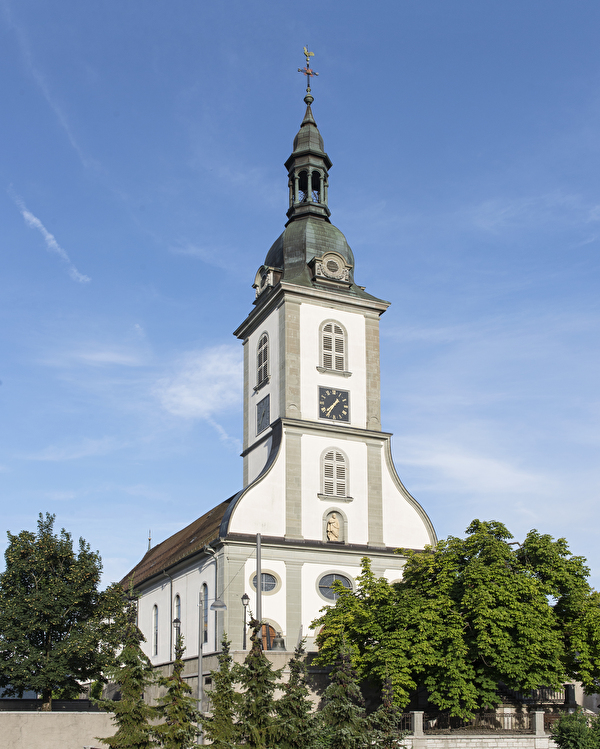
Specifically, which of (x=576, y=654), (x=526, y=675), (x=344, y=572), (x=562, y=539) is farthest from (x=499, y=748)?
(x=344, y=572)

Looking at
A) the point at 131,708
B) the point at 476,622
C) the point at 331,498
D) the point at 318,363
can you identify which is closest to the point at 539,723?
the point at 476,622

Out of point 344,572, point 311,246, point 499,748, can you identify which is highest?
point 311,246

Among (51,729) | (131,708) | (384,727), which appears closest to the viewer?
(131,708)

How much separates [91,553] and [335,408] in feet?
44.4

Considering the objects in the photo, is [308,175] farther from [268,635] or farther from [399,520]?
[268,635]

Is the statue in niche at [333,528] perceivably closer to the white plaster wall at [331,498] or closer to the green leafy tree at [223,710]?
the white plaster wall at [331,498]

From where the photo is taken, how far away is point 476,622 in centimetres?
3116

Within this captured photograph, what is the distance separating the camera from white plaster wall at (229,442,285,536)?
3969 centimetres

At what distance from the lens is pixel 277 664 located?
34.7 meters

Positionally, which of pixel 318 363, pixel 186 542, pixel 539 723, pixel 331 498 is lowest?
pixel 539 723

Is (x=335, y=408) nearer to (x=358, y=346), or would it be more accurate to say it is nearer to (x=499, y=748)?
(x=358, y=346)

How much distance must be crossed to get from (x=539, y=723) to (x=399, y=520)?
13528mm

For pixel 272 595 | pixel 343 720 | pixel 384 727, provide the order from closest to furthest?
1. pixel 343 720
2. pixel 384 727
3. pixel 272 595

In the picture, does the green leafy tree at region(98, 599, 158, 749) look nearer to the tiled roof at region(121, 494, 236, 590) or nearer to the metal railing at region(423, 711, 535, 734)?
the metal railing at region(423, 711, 535, 734)
